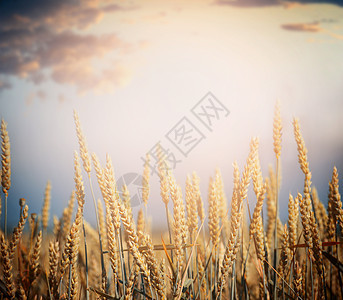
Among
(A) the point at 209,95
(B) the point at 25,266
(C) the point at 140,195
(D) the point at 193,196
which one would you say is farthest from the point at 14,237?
(A) the point at 209,95

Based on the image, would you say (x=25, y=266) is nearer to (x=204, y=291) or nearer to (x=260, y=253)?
(x=204, y=291)

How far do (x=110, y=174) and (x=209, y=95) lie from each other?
0.83m

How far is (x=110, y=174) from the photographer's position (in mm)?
618

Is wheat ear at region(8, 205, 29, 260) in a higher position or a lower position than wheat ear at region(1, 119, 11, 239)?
lower

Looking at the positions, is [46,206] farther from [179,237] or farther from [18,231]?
[179,237]

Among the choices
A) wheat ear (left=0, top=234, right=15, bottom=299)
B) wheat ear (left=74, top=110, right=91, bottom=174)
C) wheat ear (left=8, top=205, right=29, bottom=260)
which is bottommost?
wheat ear (left=0, top=234, right=15, bottom=299)

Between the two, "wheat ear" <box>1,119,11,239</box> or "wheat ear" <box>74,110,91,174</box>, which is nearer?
"wheat ear" <box>74,110,91,174</box>

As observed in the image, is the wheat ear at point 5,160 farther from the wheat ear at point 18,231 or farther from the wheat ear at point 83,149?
the wheat ear at point 83,149

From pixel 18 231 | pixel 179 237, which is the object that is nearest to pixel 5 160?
pixel 18 231

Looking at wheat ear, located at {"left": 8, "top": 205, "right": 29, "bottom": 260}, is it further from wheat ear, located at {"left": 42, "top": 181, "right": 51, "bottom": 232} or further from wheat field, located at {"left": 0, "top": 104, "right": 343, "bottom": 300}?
wheat ear, located at {"left": 42, "top": 181, "right": 51, "bottom": 232}

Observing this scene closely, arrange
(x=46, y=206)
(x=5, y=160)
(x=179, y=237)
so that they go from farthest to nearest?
(x=46, y=206) → (x=5, y=160) → (x=179, y=237)

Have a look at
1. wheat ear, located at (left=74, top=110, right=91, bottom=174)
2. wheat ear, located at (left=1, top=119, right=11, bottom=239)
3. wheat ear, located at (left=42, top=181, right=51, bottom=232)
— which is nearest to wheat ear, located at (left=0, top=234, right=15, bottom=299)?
wheat ear, located at (left=1, top=119, right=11, bottom=239)

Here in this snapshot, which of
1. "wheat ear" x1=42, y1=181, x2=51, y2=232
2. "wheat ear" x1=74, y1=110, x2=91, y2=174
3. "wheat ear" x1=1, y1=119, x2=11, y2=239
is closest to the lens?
"wheat ear" x1=74, y1=110, x2=91, y2=174

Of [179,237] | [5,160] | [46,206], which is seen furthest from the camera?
[46,206]
